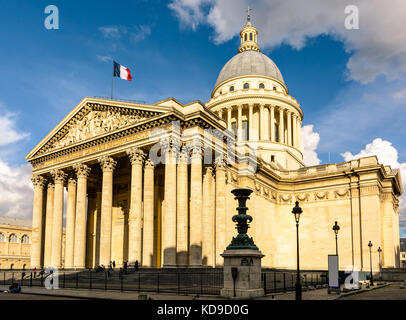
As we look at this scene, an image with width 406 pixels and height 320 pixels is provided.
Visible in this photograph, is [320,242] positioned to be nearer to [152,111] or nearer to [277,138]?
[277,138]

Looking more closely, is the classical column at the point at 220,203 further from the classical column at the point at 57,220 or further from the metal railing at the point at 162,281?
the classical column at the point at 57,220

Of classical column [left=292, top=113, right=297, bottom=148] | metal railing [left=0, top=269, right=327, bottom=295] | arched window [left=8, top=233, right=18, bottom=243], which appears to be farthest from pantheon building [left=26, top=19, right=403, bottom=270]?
arched window [left=8, top=233, right=18, bottom=243]

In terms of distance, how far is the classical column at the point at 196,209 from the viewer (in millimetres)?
37469

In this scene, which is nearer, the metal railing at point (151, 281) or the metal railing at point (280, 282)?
the metal railing at point (280, 282)

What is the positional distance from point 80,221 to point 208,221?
14.4 m

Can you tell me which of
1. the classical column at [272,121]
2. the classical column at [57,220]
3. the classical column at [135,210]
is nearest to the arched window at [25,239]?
the classical column at [57,220]

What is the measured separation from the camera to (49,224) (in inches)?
2016

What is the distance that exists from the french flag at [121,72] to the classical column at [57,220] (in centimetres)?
1339

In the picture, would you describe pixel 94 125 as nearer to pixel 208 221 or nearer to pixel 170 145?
pixel 170 145

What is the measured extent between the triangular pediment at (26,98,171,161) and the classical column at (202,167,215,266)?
27.9 feet

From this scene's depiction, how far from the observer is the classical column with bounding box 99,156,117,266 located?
4141 cm

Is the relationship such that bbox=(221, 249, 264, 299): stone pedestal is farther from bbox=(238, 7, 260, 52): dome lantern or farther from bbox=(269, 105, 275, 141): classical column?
bbox=(238, 7, 260, 52): dome lantern

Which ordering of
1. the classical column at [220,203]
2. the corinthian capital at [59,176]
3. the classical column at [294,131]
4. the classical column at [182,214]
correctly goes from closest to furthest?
the classical column at [182,214] → the classical column at [220,203] → the corinthian capital at [59,176] → the classical column at [294,131]
